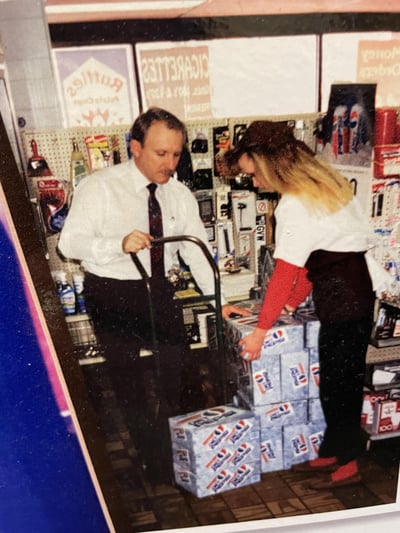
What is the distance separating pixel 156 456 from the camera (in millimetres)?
1885

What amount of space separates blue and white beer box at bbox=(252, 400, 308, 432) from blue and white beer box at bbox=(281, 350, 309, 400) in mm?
34

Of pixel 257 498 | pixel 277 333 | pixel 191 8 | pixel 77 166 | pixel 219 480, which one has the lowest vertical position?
pixel 257 498

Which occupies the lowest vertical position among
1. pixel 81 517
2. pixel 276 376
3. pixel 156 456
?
pixel 81 517

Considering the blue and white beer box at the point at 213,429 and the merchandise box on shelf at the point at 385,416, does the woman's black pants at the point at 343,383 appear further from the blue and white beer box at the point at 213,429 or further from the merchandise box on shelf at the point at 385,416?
the blue and white beer box at the point at 213,429

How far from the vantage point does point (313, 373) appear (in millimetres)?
1834

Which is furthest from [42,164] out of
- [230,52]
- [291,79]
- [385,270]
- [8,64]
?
[385,270]

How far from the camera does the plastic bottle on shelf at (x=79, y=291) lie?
5.32 ft

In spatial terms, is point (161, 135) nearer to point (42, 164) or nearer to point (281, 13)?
point (42, 164)

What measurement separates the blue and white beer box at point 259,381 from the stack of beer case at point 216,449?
0.07 meters

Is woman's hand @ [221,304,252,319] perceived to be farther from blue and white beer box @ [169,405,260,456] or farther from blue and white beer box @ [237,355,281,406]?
blue and white beer box @ [169,405,260,456]

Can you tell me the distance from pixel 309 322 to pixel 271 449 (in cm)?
60

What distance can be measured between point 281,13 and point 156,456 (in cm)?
166

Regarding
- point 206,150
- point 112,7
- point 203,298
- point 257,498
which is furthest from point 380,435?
point 112,7

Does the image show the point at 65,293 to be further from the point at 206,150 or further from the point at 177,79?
the point at 177,79
